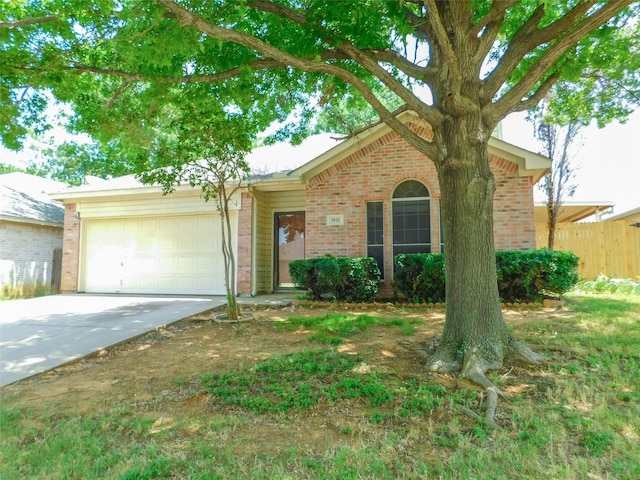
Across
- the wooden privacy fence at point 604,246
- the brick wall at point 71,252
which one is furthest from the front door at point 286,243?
the wooden privacy fence at point 604,246

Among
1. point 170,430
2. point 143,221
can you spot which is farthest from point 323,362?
point 143,221

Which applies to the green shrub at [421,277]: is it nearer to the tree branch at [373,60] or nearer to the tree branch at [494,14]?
the tree branch at [373,60]

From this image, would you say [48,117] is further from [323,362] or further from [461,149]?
[461,149]

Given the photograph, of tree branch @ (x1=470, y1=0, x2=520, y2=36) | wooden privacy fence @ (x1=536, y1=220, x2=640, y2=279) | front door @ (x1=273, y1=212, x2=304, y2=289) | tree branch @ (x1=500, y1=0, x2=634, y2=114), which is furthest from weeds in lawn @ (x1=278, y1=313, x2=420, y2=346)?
wooden privacy fence @ (x1=536, y1=220, x2=640, y2=279)

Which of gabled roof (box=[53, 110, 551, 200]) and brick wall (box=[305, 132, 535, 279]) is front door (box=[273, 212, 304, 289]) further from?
brick wall (box=[305, 132, 535, 279])

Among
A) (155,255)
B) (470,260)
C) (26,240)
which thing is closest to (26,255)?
(26,240)

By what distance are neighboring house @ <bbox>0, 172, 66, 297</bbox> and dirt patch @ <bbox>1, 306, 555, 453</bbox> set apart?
31.1 feet

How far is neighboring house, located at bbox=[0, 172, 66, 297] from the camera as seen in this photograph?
12723 mm

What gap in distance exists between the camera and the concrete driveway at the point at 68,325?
5223 millimetres

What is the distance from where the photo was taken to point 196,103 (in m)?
6.35

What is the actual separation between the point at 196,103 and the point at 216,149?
0.80 metres

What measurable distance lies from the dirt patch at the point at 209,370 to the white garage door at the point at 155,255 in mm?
4098

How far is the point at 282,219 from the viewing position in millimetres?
11961

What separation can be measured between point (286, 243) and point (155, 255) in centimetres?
390
